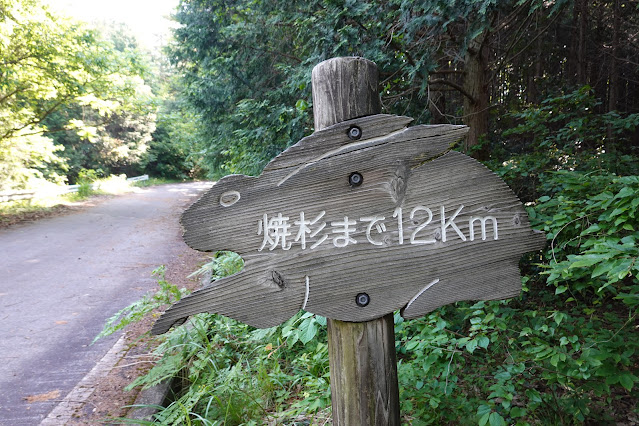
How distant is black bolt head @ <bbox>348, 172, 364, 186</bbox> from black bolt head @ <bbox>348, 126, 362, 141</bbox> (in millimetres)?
131

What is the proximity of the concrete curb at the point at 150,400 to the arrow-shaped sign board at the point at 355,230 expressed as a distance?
1734 mm

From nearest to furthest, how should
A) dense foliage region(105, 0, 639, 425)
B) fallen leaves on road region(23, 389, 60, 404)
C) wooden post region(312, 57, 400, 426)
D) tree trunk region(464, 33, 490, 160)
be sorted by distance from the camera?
wooden post region(312, 57, 400, 426)
dense foliage region(105, 0, 639, 425)
fallen leaves on road region(23, 389, 60, 404)
tree trunk region(464, 33, 490, 160)

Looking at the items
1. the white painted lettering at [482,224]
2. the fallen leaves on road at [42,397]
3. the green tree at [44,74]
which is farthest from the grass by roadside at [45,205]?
the white painted lettering at [482,224]

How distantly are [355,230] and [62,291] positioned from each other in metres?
5.64

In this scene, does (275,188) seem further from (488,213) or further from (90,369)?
(90,369)

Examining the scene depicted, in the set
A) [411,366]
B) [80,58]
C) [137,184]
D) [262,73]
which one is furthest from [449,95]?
[137,184]

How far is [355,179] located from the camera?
4.69ft

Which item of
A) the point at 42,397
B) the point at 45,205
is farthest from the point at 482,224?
the point at 45,205

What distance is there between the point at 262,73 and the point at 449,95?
3377 millimetres

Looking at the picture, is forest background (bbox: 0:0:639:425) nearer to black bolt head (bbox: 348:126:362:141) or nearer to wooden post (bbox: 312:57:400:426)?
wooden post (bbox: 312:57:400:426)

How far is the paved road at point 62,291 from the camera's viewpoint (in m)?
3.38

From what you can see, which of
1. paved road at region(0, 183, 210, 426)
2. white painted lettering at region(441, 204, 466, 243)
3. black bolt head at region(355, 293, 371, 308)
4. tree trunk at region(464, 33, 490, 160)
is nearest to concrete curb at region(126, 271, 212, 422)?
paved road at region(0, 183, 210, 426)

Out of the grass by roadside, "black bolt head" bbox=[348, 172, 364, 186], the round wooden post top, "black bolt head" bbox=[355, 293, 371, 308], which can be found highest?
the grass by roadside

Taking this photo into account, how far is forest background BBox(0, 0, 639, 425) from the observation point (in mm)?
2199
